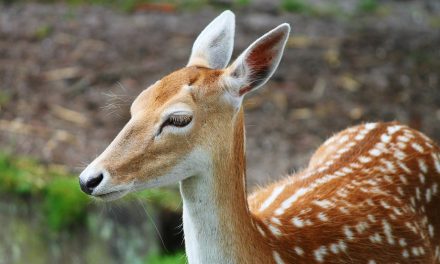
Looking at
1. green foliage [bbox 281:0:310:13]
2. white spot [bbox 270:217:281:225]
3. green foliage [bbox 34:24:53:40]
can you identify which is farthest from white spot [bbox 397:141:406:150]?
green foliage [bbox 281:0:310:13]

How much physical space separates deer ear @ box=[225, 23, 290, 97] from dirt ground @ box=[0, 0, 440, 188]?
2.69 m

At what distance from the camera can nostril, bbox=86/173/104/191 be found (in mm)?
3225

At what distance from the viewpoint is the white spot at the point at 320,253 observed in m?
3.80

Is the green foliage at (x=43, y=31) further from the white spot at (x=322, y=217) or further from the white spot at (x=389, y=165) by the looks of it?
the white spot at (x=322, y=217)

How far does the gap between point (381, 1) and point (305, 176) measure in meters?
6.19

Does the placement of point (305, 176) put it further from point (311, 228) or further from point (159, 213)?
point (159, 213)

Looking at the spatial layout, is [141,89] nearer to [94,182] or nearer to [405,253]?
[405,253]

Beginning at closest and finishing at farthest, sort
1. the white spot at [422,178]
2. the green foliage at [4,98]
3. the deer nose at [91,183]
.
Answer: the deer nose at [91,183]
the white spot at [422,178]
the green foliage at [4,98]

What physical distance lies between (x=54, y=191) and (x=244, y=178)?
2858 millimetres

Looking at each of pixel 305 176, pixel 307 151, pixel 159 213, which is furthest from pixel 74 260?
pixel 305 176

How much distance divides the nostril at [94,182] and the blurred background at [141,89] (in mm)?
1823

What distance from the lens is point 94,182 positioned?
10.6ft

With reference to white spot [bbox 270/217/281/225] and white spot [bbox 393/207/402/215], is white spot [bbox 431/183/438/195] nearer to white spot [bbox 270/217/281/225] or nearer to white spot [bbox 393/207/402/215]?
white spot [bbox 393/207/402/215]

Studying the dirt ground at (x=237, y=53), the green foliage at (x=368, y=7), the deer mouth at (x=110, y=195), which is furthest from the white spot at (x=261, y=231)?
the green foliage at (x=368, y=7)
